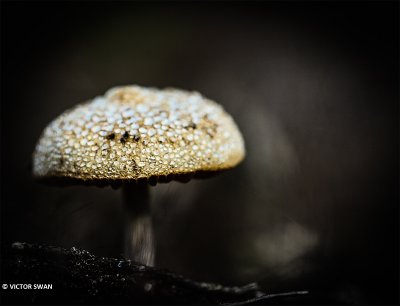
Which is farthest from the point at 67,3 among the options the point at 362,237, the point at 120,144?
the point at 362,237

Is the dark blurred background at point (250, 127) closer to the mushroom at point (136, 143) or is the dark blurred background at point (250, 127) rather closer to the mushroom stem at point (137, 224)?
the mushroom stem at point (137, 224)

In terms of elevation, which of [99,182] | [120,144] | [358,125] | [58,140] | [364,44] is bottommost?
[99,182]

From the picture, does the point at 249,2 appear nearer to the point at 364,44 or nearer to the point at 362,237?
the point at 364,44

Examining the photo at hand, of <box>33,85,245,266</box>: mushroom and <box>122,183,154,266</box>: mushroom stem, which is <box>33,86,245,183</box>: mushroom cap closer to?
<box>33,85,245,266</box>: mushroom

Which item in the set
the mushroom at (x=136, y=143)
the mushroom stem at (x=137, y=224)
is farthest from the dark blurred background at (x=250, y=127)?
the mushroom at (x=136, y=143)

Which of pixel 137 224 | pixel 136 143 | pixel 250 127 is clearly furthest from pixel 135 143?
pixel 250 127

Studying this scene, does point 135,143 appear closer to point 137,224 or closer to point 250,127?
point 137,224

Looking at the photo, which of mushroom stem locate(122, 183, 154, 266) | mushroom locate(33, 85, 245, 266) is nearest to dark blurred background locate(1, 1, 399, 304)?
mushroom stem locate(122, 183, 154, 266)
